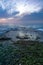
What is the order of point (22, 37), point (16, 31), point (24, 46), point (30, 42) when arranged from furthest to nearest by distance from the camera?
point (16, 31)
point (22, 37)
point (30, 42)
point (24, 46)

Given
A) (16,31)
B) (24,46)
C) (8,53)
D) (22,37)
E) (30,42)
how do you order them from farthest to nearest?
(16,31), (22,37), (30,42), (24,46), (8,53)

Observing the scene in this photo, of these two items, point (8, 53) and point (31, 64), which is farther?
point (8, 53)

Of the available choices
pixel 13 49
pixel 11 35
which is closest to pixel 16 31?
pixel 11 35

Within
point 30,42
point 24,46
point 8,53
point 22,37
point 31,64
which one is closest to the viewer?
point 31,64

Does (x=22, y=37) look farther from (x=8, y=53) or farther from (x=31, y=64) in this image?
(x=31, y=64)

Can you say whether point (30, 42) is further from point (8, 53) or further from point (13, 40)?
point (8, 53)

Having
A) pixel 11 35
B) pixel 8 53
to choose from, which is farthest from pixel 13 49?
pixel 11 35

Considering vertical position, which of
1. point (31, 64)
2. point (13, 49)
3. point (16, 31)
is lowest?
point (31, 64)

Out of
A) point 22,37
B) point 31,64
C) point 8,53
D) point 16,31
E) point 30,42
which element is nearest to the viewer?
point 31,64

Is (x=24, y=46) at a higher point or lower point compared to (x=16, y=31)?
lower
